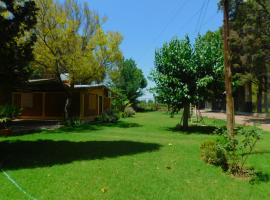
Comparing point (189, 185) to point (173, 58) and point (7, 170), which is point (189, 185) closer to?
point (7, 170)

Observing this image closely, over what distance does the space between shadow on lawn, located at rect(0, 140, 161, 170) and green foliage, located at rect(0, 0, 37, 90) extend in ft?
7.70

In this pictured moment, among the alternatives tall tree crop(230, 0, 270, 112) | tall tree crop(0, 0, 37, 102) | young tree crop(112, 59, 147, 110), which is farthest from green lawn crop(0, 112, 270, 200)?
young tree crop(112, 59, 147, 110)

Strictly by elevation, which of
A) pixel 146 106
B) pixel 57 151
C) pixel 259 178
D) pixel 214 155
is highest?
pixel 146 106

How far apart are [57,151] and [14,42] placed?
374 centimetres

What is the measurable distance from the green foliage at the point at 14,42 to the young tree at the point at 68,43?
10556 millimetres

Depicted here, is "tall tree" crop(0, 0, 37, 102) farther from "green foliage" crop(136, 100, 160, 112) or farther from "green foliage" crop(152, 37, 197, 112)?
"green foliage" crop(136, 100, 160, 112)

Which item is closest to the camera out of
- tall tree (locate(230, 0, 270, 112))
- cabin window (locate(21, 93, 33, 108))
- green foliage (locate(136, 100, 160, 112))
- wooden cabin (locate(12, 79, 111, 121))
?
wooden cabin (locate(12, 79, 111, 121))

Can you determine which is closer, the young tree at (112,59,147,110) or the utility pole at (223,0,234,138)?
the utility pole at (223,0,234,138)

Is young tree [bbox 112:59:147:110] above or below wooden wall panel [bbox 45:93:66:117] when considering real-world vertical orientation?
above

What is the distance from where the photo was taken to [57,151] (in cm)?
1305

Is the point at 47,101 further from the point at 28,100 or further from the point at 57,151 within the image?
the point at 57,151

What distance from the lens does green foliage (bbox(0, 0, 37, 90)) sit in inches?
481

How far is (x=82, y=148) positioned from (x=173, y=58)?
9.59m

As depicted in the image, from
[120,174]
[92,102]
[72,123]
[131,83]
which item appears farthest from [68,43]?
[131,83]
